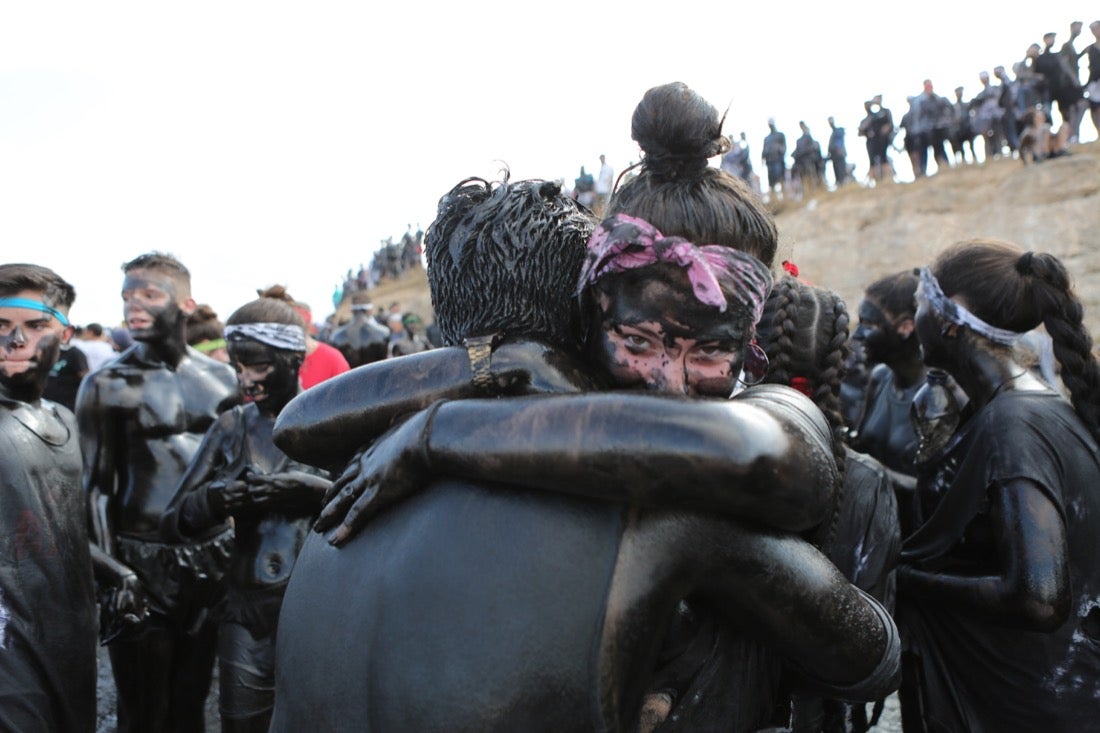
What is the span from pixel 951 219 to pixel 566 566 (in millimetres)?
27742

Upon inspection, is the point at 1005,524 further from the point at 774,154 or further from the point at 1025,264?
the point at 774,154

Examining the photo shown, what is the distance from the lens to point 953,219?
26375 millimetres

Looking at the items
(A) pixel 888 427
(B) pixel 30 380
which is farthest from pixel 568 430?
(A) pixel 888 427

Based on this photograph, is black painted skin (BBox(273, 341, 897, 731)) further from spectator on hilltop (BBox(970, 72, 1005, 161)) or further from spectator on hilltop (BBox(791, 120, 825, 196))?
spectator on hilltop (BBox(791, 120, 825, 196))

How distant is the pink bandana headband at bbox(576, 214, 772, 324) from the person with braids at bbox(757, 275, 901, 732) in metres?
0.97

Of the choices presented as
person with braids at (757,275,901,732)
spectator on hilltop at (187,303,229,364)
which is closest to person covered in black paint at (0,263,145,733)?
person with braids at (757,275,901,732)

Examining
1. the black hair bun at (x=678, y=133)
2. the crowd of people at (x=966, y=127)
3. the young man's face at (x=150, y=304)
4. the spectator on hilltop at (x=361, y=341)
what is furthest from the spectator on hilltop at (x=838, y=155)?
the black hair bun at (x=678, y=133)

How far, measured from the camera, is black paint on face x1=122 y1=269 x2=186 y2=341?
16.4 feet

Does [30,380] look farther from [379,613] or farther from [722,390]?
[722,390]

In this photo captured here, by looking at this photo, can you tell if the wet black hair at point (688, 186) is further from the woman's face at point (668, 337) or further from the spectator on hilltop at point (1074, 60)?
the spectator on hilltop at point (1074, 60)

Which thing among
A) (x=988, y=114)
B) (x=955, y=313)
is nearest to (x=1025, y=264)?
(x=955, y=313)

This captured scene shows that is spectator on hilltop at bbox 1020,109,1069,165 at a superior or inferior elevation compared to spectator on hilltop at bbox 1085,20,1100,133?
inferior

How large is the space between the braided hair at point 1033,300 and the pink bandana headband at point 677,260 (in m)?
1.66

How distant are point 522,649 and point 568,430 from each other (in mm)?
311
